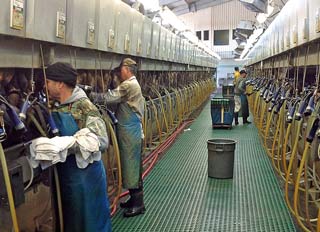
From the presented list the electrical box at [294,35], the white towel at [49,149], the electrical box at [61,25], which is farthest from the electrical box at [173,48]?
the white towel at [49,149]

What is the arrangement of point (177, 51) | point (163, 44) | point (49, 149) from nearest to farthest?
point (49, 149) → point (163, 44) → point (177, 51)

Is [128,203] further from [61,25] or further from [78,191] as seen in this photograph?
[61,25]

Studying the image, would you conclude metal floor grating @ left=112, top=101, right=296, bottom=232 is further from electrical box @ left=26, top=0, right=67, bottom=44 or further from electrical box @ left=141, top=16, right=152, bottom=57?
electrical box @ left=26, top=0, right=67, bottom=44

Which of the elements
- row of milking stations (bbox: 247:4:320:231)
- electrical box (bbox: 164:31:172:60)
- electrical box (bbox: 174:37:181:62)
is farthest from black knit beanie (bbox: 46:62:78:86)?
electrical box (bbox: 174:37:181:62)

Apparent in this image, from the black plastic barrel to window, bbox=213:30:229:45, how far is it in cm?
2031

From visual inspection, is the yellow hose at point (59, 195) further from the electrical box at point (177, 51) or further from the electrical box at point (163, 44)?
the electrical box at point (177, 51)

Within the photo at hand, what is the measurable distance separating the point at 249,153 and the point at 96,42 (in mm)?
3711

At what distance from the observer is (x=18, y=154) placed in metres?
2.20

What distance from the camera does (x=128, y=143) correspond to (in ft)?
11.6

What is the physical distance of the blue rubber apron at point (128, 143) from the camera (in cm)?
354

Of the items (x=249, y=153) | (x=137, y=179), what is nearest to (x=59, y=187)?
(x=137, y=179)

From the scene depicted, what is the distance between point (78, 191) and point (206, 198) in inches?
80.8

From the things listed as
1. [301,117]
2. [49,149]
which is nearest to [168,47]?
[301,117]

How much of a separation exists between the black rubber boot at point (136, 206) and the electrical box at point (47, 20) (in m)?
1.50
